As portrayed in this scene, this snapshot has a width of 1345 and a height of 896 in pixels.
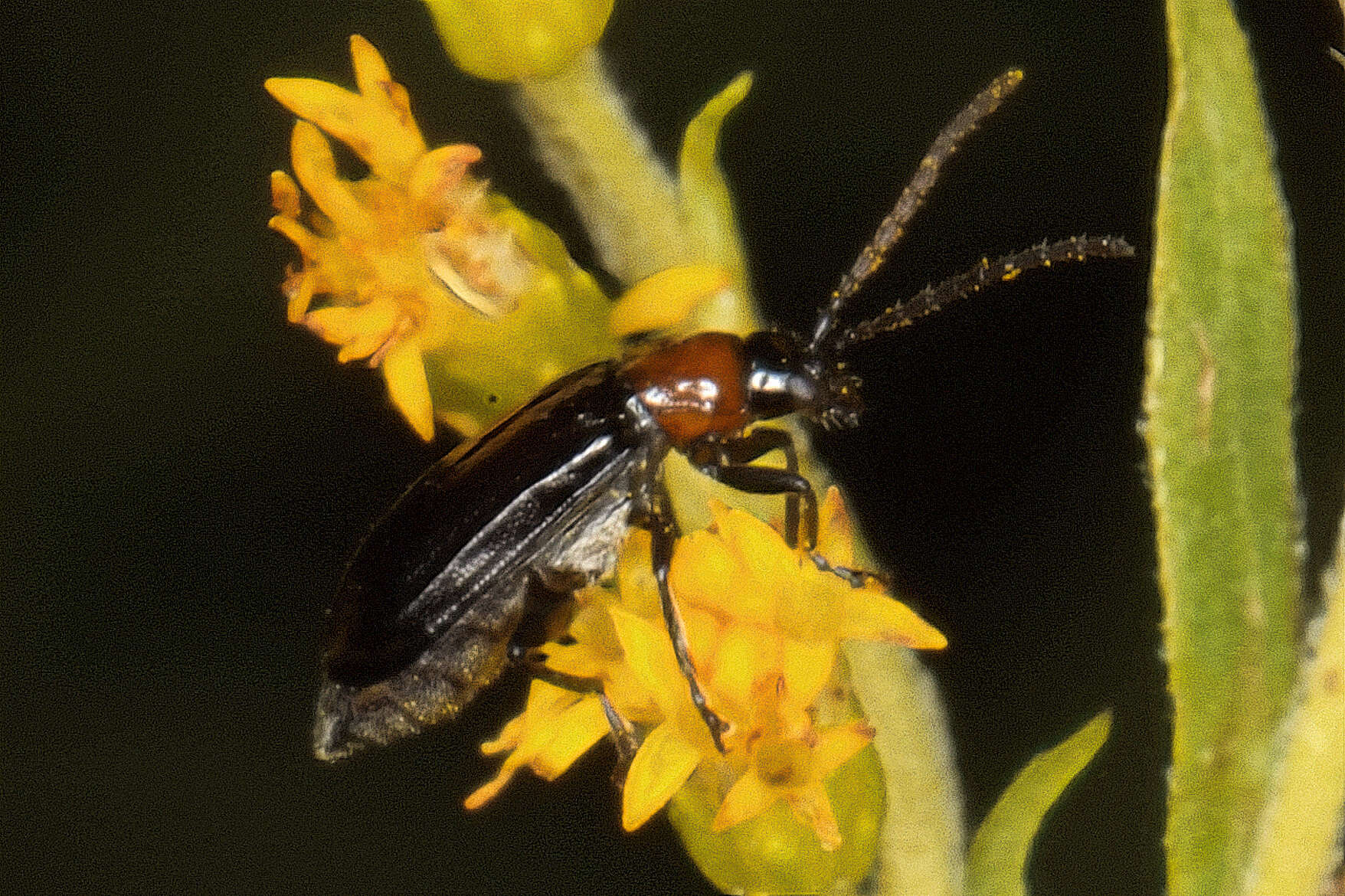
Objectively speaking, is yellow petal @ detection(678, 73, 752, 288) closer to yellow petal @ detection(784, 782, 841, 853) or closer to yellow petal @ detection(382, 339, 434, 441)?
yellow petal @ detection(382, 339, 434, 441)

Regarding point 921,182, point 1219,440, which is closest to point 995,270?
point 921,182

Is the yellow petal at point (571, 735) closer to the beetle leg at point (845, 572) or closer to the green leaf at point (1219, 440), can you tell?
the beetle leg at point (845, 572)

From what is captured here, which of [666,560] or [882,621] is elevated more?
[666,560]

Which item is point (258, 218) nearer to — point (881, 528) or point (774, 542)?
point (881, 528)

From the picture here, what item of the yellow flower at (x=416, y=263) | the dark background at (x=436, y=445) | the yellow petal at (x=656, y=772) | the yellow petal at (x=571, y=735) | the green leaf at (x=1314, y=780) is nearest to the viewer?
the green leaf at (x=1314, y=780)

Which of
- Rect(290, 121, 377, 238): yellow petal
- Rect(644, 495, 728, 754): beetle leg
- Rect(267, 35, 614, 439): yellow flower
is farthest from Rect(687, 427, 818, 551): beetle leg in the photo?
Rect(290, 121, 377, 238): yellow petal

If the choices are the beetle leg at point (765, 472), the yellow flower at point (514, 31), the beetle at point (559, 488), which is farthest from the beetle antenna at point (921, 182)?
the yellow flower at point (514, 31)

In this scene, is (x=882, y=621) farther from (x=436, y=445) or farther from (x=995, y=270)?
(x=436, y=445)
